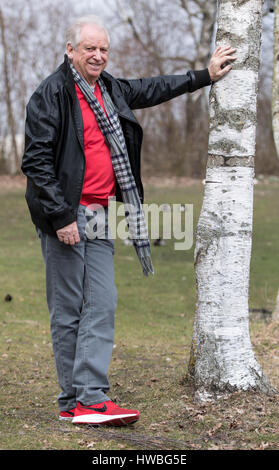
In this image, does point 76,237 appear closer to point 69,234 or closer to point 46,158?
point 69,234

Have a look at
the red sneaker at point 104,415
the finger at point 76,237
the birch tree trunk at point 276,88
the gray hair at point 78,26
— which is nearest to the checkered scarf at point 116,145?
the gray hair at point 78,26

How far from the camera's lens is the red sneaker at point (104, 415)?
11.9 feet

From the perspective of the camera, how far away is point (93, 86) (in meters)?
3.76

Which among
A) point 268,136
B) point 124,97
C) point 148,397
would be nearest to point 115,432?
point 148,397

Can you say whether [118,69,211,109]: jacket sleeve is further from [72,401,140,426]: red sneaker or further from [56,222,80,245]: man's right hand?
[72,401,140,426]: red sneaker

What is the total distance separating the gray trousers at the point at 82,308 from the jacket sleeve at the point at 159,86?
2.69ft

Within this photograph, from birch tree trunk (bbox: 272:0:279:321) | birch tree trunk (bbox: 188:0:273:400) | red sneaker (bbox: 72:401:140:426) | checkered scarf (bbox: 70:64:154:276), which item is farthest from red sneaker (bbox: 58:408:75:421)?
birch tree trunk (bbox: 272:0:279:321)

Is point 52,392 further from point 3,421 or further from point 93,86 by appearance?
point 93,86

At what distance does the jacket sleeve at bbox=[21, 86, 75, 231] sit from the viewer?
3521 millimetres

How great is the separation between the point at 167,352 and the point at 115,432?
2389 mm

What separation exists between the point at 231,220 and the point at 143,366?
1919mm

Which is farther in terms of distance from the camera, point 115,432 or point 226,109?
point 226,109

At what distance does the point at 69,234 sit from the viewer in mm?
3572

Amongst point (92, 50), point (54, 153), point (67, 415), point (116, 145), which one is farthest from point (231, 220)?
point (67, 415)
